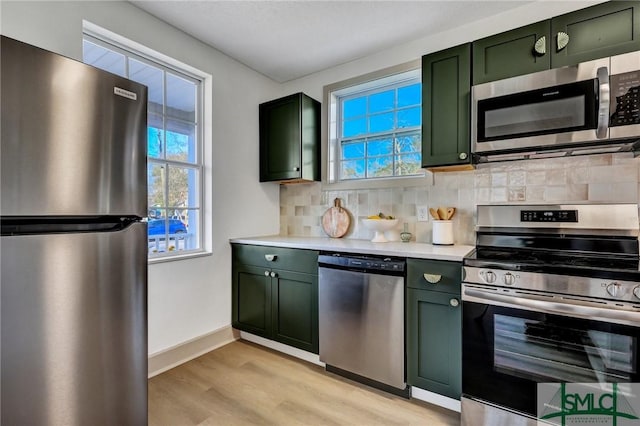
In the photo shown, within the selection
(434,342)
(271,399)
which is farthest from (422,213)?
(271,399)

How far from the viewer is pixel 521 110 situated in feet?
5.81

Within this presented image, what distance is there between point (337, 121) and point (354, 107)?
0.68 feet

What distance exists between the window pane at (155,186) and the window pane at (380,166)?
173cm

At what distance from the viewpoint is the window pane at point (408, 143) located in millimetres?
2584

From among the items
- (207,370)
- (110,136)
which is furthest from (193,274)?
(110,136)

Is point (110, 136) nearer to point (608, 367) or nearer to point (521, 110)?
point (521, 110)

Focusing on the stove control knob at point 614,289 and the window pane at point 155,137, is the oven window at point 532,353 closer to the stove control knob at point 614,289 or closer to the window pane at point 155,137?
the stove control knob at point 614,289

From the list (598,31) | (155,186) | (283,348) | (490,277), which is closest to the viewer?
(490,277)

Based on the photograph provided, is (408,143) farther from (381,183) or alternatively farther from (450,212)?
(450,212)

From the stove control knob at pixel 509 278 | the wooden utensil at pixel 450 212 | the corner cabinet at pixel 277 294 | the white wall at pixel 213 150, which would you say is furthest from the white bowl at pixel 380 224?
the white wall at pixel 213 150

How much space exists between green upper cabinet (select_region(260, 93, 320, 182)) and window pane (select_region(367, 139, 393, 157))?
50 cm

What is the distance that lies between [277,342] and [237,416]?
79cm

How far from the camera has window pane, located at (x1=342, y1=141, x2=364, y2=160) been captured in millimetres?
2887

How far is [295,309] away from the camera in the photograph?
7.77ft
